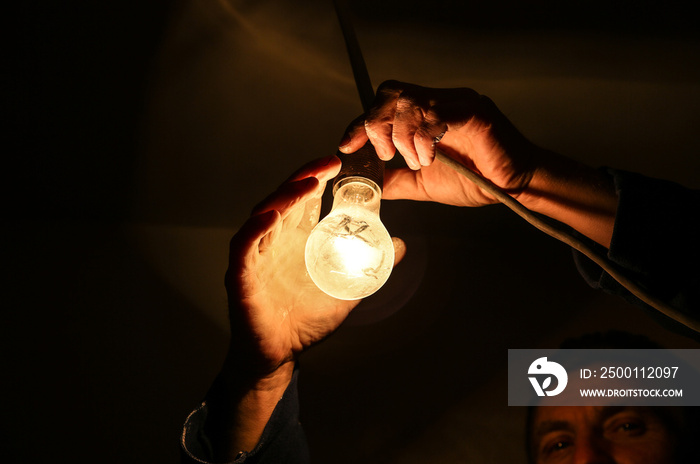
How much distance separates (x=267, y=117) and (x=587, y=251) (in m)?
0.89

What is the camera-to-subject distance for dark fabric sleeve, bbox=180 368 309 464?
687 mm

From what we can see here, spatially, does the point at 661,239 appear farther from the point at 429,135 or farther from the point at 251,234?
the point at 251,234

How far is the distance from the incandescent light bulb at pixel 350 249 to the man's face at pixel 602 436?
879mm

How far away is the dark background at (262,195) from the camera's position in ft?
3.08

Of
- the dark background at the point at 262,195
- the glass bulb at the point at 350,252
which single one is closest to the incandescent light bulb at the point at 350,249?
the glass bulb at the point at 350,252

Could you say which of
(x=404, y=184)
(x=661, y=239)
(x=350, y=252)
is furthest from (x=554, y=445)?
(x=350, y=252)

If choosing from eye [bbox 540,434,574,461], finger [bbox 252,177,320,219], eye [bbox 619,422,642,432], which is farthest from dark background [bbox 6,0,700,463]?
finger [bbox 252,177,320,219]

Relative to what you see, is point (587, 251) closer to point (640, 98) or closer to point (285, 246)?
point (285, 246)

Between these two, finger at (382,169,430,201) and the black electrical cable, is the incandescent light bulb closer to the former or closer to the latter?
the black electrical cable

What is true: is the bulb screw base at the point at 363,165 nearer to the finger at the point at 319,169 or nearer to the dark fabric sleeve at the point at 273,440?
the finger at the point at 319,169

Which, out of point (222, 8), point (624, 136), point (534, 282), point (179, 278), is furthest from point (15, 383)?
point (624, 136)

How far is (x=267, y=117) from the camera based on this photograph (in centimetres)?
111

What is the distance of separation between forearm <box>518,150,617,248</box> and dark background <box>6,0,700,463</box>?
44 centimetres

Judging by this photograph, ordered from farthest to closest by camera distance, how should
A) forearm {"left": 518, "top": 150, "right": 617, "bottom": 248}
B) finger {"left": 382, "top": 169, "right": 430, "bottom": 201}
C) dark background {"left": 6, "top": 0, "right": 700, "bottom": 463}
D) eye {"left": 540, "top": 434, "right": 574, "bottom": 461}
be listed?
1. eye {"left": 540, "top": 434, "right": 574, "bottom": 461}
2. dark background {"left": 6, "top": 0, "right": 700, "bottom": 463}
3. finger {"left": 382, "top": 169, "right": 430, "bottom": 201}
4. forearm {"left": 518, "top": 150, "right": 617, "bottom": 248}
